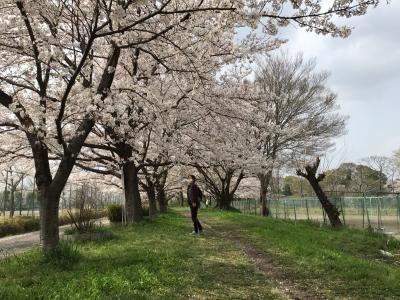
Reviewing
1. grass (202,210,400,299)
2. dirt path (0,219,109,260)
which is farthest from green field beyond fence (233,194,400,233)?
dirt path (0,219,109,260)

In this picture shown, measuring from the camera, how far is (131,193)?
17188 millimetres

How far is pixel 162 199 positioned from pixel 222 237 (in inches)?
755

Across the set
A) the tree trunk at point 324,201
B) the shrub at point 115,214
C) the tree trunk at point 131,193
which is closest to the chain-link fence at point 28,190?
the shrub at point 115,214

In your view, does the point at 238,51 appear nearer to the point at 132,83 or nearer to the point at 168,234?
the point at 132,83

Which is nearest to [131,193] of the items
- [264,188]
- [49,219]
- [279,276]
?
[49,219]

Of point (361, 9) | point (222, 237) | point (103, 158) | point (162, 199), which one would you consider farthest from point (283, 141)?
point (361, 9)

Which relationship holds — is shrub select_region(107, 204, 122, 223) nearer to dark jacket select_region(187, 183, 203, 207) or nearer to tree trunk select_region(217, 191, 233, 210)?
dark jacket select_region(187, 183, 203, 207)

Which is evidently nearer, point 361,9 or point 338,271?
point 361,9

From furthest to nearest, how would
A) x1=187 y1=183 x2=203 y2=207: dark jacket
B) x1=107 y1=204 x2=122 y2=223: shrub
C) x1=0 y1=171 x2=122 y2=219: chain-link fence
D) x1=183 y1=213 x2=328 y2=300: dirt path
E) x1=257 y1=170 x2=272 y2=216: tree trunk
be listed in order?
x1=257 y1=170 x2=272 y2=216: tree trunk → x1=0 y1=171 x2=122 y2=219: chain-link fence → x1=107 y1=204 x2=122 y2=223: shrub → x1=187 y1=183 x2=203 y2=207: dark jacket → x1=183 y1=213 x2=328 y2=300: dirt path

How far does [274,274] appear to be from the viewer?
757cm

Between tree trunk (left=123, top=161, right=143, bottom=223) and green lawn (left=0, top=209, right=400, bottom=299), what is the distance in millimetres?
5988

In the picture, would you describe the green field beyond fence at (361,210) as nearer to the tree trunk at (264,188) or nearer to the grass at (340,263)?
the tree trunk at (264,188)

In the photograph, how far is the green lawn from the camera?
19.5 ft

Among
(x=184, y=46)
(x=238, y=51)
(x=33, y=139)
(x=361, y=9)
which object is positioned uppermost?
(x=238, y=51)
